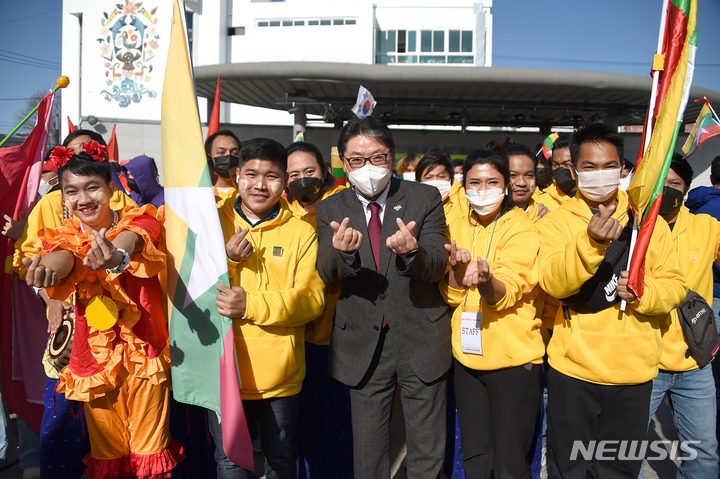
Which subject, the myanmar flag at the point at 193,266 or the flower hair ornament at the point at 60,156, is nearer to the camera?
the myanmar flag at the point at 193,266

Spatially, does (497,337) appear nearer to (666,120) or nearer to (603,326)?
(603,326)

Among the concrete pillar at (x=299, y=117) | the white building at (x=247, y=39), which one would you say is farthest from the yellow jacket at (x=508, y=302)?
the white building at (x=247, y=39)

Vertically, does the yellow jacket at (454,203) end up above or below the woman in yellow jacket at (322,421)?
above

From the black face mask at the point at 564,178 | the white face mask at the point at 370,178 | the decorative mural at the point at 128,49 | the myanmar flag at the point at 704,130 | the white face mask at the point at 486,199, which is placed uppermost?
the decorative mural at the point at 128,49

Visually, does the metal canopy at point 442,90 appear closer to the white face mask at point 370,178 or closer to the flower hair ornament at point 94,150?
the flower hair ornament at point 94,150

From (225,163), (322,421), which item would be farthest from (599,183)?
(225,163)

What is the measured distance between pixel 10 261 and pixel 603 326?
3729 millimetres

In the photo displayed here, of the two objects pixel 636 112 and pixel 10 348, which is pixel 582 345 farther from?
pixel 636 112

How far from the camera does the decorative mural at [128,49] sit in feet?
66.6

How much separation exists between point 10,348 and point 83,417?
3.74 feet

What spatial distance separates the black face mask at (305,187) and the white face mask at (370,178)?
79 cm

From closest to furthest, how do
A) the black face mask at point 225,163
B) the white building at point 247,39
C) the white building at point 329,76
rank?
the black face mask at point 225,163
the white building at point 329,76
the white building at point 247,39

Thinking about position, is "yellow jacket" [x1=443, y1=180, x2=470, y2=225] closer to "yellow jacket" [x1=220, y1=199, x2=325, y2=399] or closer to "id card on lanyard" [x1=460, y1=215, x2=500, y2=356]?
"id card on lanyard" [x1=460, y1=215, x2=500, y2=356]

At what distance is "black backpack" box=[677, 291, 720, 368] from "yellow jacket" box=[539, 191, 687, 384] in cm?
21
